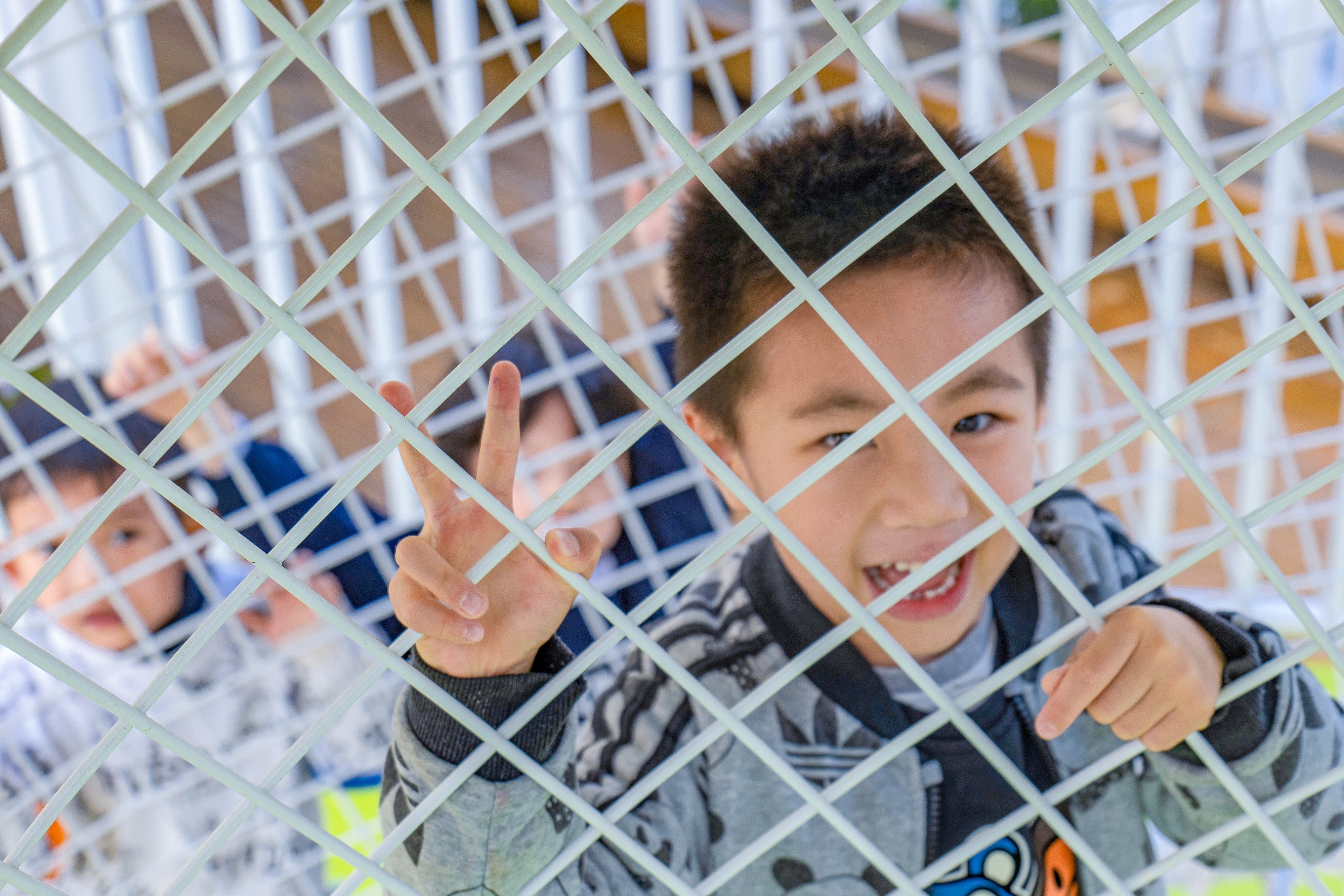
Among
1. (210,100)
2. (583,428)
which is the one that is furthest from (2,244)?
(210,100)

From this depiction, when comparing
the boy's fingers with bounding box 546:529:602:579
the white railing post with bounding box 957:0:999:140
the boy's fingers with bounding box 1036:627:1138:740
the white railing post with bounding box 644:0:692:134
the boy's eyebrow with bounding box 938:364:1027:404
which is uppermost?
the white railing post with bounding box 644:0:692:134

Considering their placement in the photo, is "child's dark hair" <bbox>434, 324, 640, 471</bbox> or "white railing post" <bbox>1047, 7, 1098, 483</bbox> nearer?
"white railing post" <bbox>1047, 7, 1098, 483</bbox>

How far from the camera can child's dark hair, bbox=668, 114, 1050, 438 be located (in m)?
0.33

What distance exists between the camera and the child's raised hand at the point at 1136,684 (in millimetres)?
253

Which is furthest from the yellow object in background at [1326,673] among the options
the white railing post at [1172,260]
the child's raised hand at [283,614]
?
the child's raised hand at [283,614]

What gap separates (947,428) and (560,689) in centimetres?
17

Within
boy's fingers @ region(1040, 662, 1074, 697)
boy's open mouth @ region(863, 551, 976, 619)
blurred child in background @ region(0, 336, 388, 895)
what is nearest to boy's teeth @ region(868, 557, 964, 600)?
boy's open mouth @ region(863, 551, 976, 619)

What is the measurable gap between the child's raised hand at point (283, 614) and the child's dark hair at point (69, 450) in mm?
135

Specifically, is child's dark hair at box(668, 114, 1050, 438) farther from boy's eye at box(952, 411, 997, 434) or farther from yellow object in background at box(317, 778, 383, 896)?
yellow object in background at box(317, 778, 383, 896)

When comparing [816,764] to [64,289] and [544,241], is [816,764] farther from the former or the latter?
[544,241]

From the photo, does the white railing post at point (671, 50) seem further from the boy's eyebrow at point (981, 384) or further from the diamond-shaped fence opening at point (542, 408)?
the boy's eyebrow at point (981, 384)

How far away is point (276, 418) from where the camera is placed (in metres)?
0.57

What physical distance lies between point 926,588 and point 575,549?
182mm

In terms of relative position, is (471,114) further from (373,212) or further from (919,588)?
(919,588)
